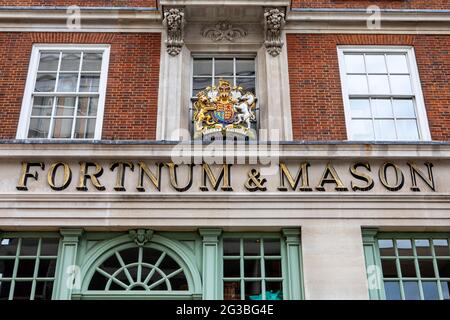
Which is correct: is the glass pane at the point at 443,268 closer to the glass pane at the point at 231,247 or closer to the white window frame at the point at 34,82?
the glass pane at the point at 231,247

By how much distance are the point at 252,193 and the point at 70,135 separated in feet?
12.9

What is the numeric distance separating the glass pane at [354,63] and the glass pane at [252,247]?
4.38 meters

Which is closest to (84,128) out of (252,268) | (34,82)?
(34,82)

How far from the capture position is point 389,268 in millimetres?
9992

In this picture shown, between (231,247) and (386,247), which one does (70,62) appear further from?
(386,247)

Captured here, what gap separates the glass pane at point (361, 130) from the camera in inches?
448

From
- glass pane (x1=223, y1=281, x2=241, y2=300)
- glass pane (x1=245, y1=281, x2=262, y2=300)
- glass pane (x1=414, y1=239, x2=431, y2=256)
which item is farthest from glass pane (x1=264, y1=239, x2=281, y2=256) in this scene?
glass pane (x1=414, y1=239, x2=431, y2=256)

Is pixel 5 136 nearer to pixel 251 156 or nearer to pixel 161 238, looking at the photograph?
pixel 161 238

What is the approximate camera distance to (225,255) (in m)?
10.1

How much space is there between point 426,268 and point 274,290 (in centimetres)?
272
